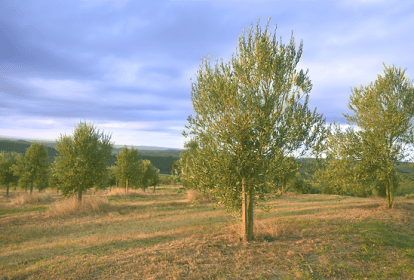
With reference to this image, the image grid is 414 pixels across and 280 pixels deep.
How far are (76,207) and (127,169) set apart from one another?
16586 millimetres

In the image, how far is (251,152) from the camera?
346 inches

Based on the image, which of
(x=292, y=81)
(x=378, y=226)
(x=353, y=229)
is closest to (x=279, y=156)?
(x=292, y=81)

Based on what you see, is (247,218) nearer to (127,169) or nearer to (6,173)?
(127,169)

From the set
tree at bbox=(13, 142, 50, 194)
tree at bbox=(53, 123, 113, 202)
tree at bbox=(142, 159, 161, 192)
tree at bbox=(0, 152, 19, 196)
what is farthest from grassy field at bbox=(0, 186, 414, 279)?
tree at bbox=(142, 159, 161, 192)

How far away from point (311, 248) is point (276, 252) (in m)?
1.52

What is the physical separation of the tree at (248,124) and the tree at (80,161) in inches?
598

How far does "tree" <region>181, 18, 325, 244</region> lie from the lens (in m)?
8.80

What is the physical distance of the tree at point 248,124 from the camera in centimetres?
880

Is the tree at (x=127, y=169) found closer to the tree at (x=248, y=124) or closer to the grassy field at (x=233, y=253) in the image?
the grassy field at (x=233, y=253)

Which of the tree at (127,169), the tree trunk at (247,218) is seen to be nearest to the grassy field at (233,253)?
the tree trunk at (247,218)

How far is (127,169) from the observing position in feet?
121

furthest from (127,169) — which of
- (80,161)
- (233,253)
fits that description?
(233,253)

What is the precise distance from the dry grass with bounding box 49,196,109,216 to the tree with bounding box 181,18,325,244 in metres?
15.1

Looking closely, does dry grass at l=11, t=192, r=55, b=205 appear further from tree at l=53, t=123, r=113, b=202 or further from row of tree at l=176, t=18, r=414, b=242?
row of tree at l=176, t=18, r=414, b=242
